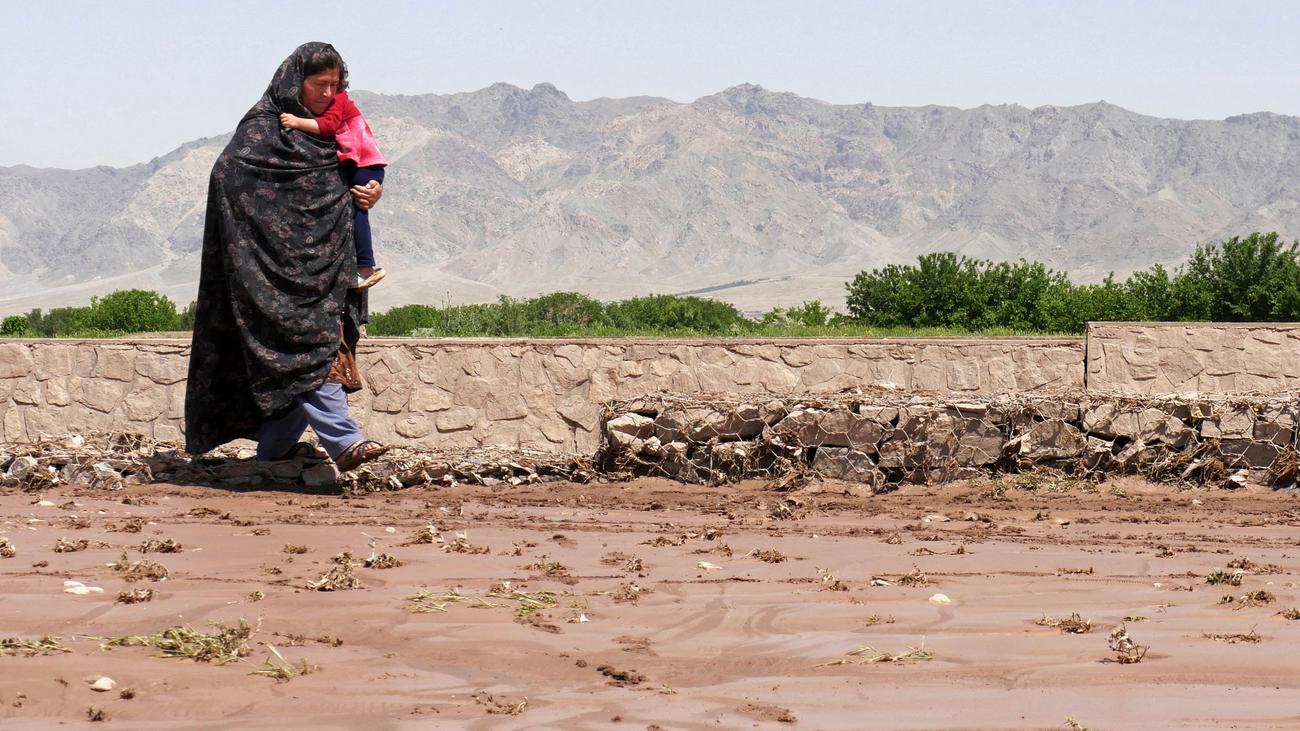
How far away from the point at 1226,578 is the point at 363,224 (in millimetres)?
5222

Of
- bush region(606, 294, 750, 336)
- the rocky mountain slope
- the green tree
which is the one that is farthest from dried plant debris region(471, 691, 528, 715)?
the rocky mountain slope

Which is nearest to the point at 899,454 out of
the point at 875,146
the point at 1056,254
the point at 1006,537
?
the point at 1006,537

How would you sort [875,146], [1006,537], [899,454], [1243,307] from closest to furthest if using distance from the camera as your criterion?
[1006,537], [899,454], [1243,307], [875,146]

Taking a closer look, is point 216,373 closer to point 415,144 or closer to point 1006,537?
point 1006,537

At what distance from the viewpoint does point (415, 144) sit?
5522 inches

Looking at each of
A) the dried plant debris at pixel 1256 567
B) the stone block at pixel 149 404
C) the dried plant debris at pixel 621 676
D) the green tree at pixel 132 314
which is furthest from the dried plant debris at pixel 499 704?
the green tree at pixel 132 314

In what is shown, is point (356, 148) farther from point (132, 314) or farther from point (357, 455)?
point (132, 314)

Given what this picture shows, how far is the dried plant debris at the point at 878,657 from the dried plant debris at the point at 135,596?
2234 mm

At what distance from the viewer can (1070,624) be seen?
435 cm

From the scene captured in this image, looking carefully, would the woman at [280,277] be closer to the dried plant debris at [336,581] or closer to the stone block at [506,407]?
the stone block at [506,407]

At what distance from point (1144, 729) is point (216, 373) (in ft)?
20.1

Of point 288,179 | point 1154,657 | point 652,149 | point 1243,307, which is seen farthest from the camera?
point 652,149

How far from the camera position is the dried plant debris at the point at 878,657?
3.93 m

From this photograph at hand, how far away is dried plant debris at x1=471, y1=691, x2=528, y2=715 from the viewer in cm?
345
